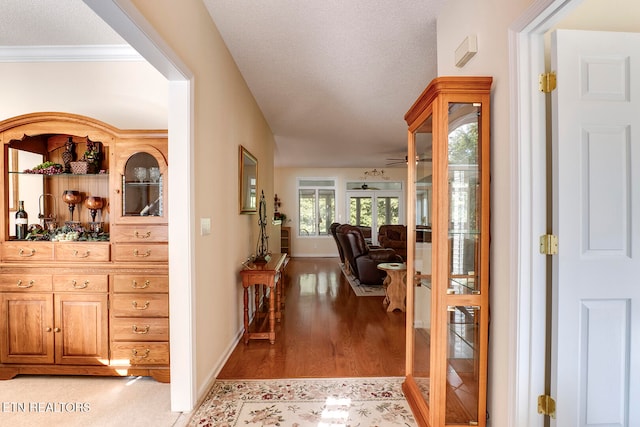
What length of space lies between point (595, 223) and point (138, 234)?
276cm

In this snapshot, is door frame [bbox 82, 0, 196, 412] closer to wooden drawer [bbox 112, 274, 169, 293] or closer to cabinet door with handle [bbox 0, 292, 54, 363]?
wooden drawer [bbox 112, 274, 169, 293]

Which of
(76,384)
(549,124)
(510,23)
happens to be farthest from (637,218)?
(76,384)

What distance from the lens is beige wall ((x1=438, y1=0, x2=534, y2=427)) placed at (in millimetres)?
1398

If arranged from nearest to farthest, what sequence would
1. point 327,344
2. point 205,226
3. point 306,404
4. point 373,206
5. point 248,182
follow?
1. point 306,404
2. point 205,226
3. point 327,344
4. point 248,182
5. point 373,206

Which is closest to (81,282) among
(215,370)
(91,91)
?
(215,370)

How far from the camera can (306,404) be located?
2.00 meters

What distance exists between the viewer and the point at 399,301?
158 inches

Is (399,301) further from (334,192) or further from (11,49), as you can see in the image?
(334,192)

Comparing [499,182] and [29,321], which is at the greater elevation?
[499,182]

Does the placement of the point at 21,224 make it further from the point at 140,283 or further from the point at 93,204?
the point at 140,283

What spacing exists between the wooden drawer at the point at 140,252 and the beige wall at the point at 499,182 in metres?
2.18

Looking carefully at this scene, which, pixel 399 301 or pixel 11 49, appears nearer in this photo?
pixel 11 49

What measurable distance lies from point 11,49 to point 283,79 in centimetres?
240

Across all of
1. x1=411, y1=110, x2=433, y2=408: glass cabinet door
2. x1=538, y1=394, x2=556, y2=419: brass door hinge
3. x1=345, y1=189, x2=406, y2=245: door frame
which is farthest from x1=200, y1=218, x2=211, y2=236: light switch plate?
x1=345, y1=189, x2=406, y2=245: door frame
